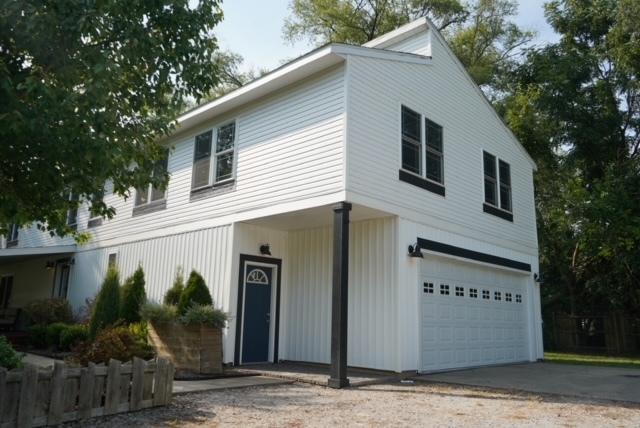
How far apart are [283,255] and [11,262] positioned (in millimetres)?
14351

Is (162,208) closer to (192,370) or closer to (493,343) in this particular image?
(192,370)

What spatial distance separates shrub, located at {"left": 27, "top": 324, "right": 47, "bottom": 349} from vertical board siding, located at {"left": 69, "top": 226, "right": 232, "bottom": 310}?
7.23 ft

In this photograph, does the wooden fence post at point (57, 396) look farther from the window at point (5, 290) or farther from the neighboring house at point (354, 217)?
the window at point (5, 290)

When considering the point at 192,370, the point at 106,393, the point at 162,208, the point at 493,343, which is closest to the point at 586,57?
the point at 493,343

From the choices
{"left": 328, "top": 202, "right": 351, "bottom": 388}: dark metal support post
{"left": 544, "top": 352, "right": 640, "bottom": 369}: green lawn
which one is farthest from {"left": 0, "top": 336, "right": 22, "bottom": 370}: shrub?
{"left": 544, "top": 352, "right": 640, "bottom": 369}: green lawn

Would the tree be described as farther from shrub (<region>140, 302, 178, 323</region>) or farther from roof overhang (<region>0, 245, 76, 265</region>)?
roof overhang (<region>0, 245, 76, 265</region>)

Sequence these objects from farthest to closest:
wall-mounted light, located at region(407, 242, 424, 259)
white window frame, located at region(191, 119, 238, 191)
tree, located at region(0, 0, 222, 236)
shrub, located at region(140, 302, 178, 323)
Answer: white window frame, located at region(191, 119, 238, 191), wall-mounted light, located at region(407, 242, 424, 259), shrub, located at region(140, 302, 178, 323), tree, located at region(0, 0, 222, 236)

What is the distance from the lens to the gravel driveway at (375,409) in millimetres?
6391

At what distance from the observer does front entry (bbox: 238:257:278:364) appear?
39.4 ft

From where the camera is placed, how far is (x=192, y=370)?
1009 cm

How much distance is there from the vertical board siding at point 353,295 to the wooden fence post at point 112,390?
5.71 meters

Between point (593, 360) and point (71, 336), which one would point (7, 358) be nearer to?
point (71, 336)

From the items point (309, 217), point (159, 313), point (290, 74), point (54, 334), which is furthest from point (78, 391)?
point (54, 334)

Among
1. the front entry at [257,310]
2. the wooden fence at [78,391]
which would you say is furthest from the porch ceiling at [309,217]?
the wooden fence at [78,391]
